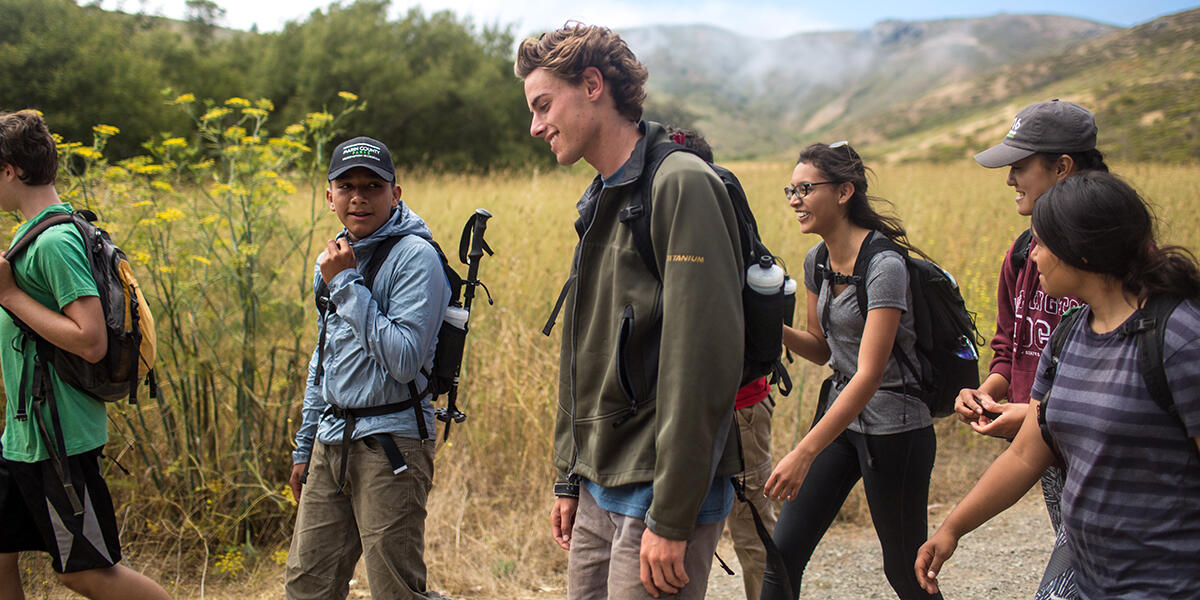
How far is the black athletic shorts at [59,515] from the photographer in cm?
244

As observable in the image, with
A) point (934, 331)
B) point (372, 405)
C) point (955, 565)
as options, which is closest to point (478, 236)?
point (372, 405)

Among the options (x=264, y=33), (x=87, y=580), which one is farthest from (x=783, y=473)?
(x=264, y=33)

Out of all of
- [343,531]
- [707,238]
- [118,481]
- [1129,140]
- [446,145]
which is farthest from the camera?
[446,145]

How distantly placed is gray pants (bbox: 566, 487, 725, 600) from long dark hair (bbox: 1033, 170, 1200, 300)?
942 millimetres

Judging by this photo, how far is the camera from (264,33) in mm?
26062

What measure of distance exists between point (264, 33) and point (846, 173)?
91.8 ft

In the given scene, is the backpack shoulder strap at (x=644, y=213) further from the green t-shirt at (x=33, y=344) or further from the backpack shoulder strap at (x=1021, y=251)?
the green t-shirt at (x=33, y=344)

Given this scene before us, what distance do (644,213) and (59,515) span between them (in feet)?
7.23

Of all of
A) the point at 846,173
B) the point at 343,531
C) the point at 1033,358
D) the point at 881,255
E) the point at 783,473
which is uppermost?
the point at 846,173

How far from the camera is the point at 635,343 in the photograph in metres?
1.56

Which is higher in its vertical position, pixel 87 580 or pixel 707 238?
pixel 707 238

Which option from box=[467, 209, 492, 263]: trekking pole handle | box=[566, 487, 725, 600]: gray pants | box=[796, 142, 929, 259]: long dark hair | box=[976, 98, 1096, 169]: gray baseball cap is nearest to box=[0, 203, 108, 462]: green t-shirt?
box=[467, 209, 492, 263]: trekking pole handle

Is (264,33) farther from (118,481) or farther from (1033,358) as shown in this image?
(1033,358)

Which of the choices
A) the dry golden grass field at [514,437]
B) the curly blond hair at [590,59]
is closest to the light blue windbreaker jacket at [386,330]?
the curly blond hair at [590,59]
